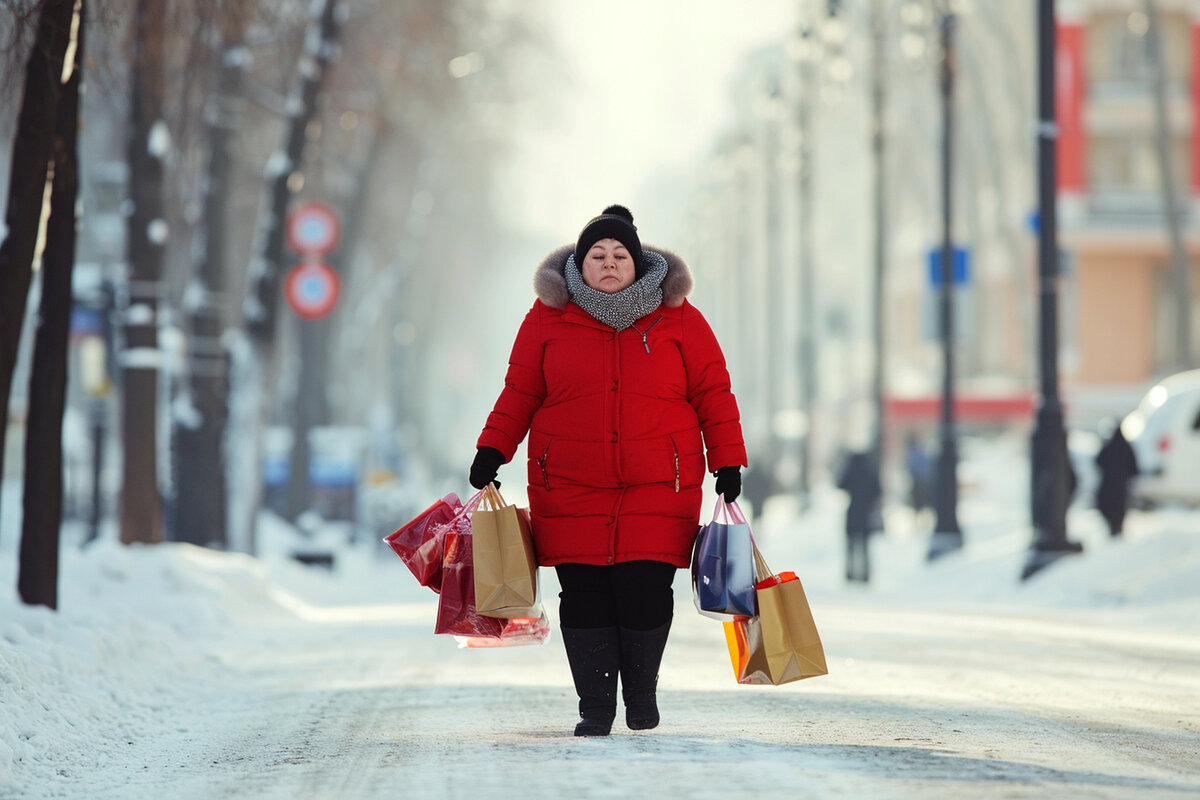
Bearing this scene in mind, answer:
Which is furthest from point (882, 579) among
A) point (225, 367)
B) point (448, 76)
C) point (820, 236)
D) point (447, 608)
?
point (820, 236)

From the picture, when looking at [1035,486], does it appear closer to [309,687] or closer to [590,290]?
[309,687]

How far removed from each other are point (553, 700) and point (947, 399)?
15.3 m

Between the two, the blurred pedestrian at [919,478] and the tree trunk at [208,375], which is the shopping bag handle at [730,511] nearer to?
the tree trunk at [208,375]

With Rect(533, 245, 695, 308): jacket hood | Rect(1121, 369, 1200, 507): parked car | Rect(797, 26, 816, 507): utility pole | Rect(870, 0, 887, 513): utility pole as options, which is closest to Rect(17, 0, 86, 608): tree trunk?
Rect(533, 245, 695, 308): jacket hood

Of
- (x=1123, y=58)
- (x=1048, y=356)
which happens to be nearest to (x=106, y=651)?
(x=1048, y=356)

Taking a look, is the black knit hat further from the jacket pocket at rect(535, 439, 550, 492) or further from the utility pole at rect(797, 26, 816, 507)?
the utility pole at rect(797, 26, 816, 507)

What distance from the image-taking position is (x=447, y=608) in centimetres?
732

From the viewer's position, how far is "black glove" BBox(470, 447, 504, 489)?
7.09 meters

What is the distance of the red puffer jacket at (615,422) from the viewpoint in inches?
276

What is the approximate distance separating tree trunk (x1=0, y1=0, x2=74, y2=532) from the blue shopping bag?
16.0 feet

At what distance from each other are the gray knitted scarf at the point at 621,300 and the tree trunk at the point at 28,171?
4.60 metres

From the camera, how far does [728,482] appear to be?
7.04m

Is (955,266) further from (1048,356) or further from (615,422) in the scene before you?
(615,422)

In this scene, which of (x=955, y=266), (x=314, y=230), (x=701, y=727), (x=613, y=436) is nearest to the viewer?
(x=613, y=436)
